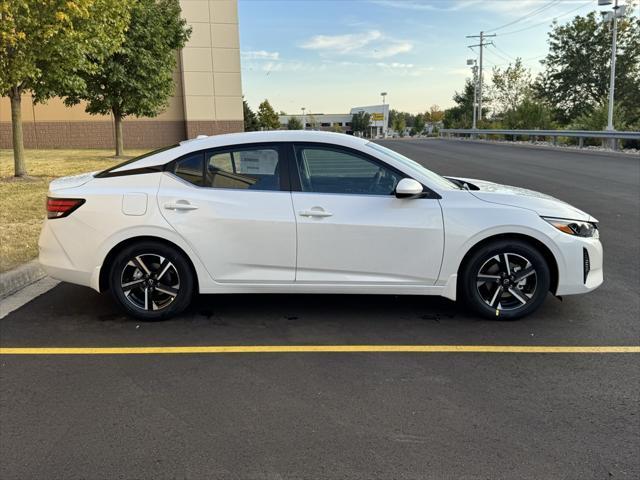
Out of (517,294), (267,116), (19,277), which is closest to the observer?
(517,294)

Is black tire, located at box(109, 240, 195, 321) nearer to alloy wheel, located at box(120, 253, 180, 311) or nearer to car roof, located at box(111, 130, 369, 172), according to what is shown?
alloy wheel, located at box(120, 253, 180, 311)

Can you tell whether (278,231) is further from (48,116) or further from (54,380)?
(48,116)

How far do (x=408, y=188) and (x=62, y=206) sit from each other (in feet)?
9.47

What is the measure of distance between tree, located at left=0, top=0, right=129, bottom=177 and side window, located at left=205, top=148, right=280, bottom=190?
7.82 metres

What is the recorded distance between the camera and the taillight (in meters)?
4.68

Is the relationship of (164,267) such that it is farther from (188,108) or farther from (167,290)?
(188,108)

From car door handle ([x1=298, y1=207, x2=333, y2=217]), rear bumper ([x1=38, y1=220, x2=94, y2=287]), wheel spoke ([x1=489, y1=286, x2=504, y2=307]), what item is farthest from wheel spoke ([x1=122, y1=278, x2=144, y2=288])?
wheel spoke ([x1=489, y1=286, x2=504, y2=307])

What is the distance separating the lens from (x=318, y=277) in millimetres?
4656

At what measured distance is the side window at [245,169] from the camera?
4.71 m

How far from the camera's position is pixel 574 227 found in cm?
468

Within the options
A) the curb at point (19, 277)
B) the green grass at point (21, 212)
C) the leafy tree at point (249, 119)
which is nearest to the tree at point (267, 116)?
the leafy tree at point (249, 119)

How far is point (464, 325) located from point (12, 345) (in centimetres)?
357

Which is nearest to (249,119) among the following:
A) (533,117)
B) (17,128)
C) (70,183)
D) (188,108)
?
(188,108)

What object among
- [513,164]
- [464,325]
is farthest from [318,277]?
[513,164]
